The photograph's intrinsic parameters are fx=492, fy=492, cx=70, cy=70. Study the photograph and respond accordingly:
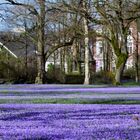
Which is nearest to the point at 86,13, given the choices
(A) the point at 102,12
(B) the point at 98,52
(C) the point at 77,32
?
(A) the point at 102,12

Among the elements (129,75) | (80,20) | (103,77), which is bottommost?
(103,77)

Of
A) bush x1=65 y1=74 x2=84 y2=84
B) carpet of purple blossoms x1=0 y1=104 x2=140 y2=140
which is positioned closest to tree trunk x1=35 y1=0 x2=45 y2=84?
bush x1=65 y1=74 x2=84 y2=84

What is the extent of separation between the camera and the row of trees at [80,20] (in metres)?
43.5

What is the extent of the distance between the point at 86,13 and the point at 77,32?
550 cm

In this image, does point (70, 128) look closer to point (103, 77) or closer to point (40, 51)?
point (40, 51)

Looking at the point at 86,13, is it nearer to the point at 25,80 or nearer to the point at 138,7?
the point at 138,7

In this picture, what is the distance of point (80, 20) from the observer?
52.3 m

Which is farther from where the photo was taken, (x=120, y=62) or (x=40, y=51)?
(x=40, y=51)

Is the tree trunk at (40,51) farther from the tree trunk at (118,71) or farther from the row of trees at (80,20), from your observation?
the tree trunk at (118,71)

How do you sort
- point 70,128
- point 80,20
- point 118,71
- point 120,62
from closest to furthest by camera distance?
point 70,128, point 120,62, point 118,71, point 80,20

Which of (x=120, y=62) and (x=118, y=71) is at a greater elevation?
(x=120, y=62)

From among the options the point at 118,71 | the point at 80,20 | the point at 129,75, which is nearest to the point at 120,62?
the point at 118,71

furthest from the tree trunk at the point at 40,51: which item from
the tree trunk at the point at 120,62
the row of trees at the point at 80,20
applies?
the tree trunk at the point at 120,62

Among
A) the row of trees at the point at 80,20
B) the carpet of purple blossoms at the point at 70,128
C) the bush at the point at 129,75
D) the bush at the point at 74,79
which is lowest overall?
the carpet of purple blossoms at the point at 70,128
